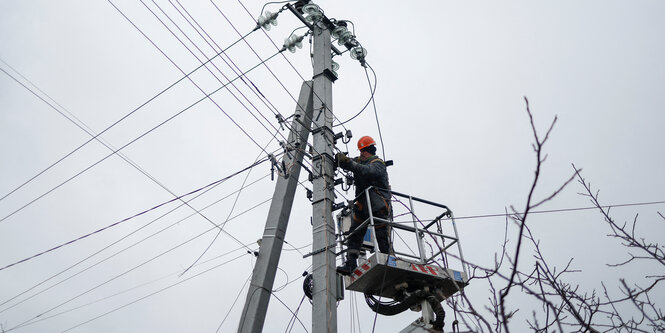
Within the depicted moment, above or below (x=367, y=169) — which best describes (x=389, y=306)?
below

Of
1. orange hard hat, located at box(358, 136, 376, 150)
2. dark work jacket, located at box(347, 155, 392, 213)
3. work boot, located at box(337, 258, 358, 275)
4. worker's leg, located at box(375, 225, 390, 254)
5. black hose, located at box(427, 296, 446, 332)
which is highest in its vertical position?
orange hard hat, located at box(358, 136, 376, 150)

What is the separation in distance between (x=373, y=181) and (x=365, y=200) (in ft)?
1.16

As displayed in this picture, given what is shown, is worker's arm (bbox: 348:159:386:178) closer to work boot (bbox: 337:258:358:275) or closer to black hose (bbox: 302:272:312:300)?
work boot (bbox: 337:258:358:275)

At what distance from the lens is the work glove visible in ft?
22.8

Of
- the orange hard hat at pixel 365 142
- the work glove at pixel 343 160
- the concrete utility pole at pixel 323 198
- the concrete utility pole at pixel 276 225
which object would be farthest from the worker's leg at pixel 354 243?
the orange hard hat at pixel 365 142

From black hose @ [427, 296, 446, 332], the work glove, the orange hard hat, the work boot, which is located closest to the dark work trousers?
the work boot

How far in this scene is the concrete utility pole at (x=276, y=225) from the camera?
6062 mm

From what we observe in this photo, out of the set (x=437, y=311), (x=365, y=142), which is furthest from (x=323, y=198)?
(x=437, y=311)

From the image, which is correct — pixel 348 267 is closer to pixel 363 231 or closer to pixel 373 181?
pixel 363 231

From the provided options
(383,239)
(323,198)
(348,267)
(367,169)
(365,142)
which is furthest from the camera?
(365,142)

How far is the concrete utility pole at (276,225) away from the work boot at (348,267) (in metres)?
0.82

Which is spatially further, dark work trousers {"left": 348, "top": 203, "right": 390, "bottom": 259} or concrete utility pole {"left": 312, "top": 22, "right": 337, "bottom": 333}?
dark work trousers {"left": 348, "top": 203, "right": 390, "bottom": 259}

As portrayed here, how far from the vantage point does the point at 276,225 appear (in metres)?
6.73

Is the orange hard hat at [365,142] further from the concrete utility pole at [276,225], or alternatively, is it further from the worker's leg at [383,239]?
the worker's leg at [383,239]
